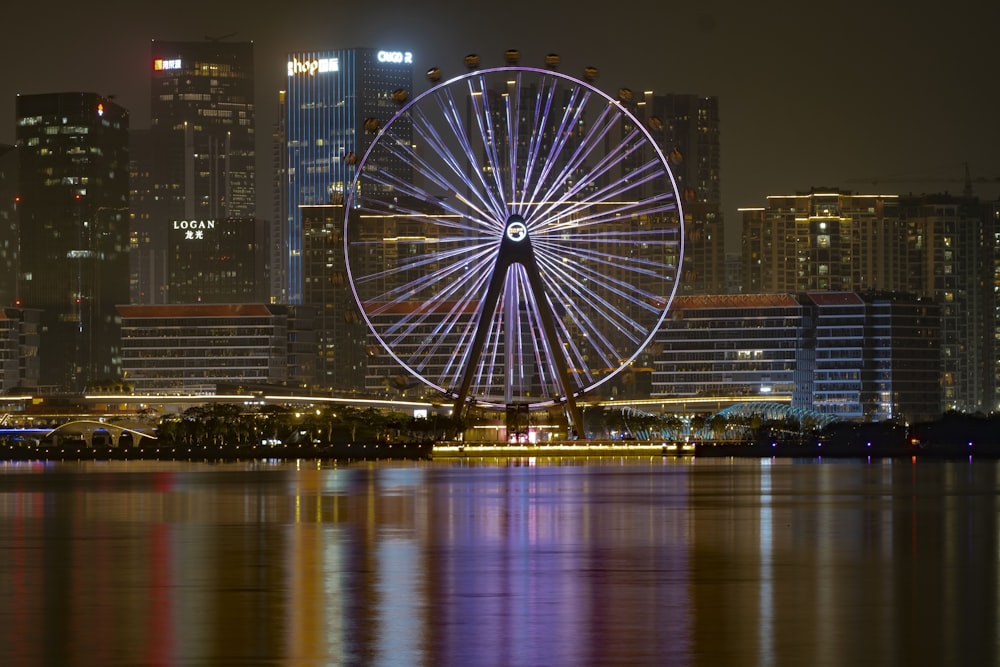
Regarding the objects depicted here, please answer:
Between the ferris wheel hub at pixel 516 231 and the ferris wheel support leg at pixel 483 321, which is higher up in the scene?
the ferris wheel hub at pixel 516 231

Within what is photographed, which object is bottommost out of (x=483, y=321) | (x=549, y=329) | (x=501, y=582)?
(x=501, y=582)

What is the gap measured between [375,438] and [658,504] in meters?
129

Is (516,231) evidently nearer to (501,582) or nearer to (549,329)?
(549,329)

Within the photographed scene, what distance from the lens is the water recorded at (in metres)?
25.2

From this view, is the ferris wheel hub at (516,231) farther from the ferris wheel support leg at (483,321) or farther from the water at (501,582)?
the water at (501,582)

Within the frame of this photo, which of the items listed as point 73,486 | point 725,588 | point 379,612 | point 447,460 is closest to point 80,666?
point 379,612

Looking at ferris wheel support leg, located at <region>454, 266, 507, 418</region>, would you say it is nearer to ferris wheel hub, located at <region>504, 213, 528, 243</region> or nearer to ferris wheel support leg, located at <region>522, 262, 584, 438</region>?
ferris wheel support leg, located at <region>522, 262, 584, 438</region>

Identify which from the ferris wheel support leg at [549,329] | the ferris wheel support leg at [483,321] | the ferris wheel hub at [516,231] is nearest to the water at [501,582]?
the ferris wheel hub at [516,231]

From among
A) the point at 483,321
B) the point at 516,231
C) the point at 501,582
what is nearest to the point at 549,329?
the point at 483,321

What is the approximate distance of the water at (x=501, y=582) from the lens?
25203 mm

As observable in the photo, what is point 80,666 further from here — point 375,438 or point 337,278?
point 375,438

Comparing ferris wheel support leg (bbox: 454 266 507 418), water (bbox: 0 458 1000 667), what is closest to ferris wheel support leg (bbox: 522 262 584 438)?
ferris wheel support leg (bbox: 454 266 507 418)

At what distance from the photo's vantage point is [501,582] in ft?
111

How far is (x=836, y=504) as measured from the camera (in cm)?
6356
